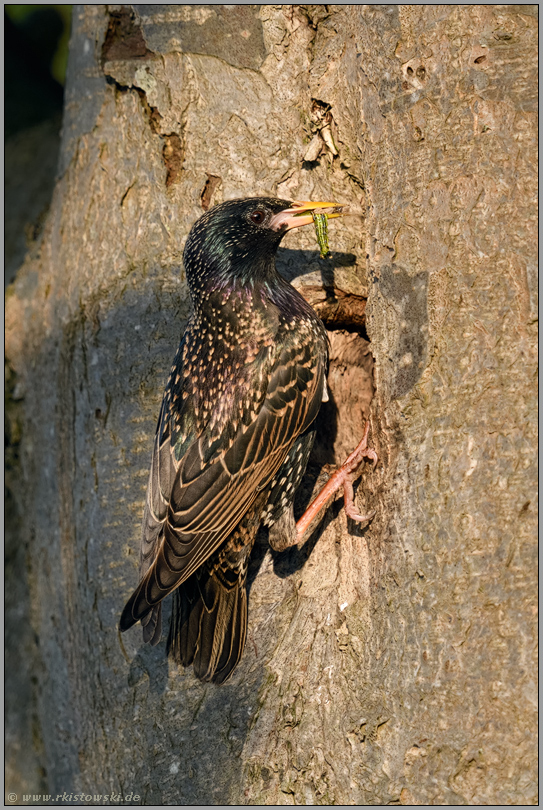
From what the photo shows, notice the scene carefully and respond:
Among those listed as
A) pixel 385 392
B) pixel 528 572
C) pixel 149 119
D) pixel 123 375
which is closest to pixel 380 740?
pixel 528 572

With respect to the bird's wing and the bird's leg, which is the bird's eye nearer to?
the bird's wing

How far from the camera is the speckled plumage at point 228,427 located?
8.09 ft

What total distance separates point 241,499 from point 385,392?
0.67 metres

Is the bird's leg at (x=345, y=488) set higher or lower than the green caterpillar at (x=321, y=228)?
lower

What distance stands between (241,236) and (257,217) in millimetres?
95

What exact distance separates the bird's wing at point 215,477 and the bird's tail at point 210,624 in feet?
0.83

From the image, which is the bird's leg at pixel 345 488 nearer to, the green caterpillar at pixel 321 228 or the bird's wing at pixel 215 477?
the bird's wing at pixel 215 477

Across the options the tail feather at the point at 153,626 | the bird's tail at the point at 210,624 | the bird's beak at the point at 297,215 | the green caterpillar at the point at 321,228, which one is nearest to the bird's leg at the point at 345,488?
the bird's tail at the point at 210,624

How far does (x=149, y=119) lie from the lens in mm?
2828

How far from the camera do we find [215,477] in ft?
8.18

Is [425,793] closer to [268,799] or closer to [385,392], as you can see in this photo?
[268,799]

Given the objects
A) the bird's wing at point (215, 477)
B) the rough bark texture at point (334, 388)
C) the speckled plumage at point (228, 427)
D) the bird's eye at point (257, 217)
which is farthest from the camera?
the bird's eye at point (257, 217)

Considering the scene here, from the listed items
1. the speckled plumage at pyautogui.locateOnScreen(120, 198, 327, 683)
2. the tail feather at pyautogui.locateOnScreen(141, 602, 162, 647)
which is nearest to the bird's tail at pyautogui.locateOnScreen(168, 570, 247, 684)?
the speckled plumage at pyautogui.locateOnScreen(120, 198, 327, 683)

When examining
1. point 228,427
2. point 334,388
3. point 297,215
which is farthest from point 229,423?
point 297,215
